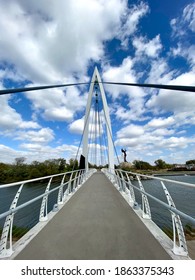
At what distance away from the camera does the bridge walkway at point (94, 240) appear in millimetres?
2049

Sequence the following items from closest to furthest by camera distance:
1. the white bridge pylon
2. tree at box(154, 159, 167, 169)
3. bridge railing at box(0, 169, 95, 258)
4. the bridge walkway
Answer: the bridge walkway, bridge railing at box(0, 169, 95, 258), the white bridge pylon, tree at box(154, 159, 167, 169)

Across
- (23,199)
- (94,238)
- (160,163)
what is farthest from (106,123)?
(160,163)

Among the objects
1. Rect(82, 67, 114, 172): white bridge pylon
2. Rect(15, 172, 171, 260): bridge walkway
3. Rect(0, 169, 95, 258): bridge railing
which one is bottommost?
Rect(15, 172, 171, 260): bridge walkway

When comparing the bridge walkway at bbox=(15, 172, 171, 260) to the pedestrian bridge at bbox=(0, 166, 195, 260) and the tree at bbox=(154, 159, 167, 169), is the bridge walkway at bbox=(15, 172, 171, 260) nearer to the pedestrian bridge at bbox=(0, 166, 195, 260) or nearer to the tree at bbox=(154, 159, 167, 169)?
the pedestrian bridge at bbox=(0, 166, 195, 260)

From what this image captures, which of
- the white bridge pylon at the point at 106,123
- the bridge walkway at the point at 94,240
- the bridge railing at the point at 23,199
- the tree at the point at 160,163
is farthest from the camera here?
the tree at the point at 160,163

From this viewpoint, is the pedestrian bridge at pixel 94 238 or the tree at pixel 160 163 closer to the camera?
the pedestrian bridge at pixel 94 238

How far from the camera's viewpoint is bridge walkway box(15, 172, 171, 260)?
205 cm

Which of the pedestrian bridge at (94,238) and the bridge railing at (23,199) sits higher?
the bridge railing at (23,199)

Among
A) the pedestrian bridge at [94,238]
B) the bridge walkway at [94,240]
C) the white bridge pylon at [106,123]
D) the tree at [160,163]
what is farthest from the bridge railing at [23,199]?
the tree at [160,163]

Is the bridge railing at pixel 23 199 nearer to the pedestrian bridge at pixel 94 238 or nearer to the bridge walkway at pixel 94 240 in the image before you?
the pedestrian bridge at pixel 94 238

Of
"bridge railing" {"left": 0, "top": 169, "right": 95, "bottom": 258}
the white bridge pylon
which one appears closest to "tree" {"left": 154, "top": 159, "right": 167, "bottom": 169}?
the white bridge pylon

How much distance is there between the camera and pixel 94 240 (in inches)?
97.0

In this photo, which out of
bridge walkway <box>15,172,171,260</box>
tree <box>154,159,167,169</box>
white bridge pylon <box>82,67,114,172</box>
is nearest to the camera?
bridge walkway <box>15,172,171,260</box>
